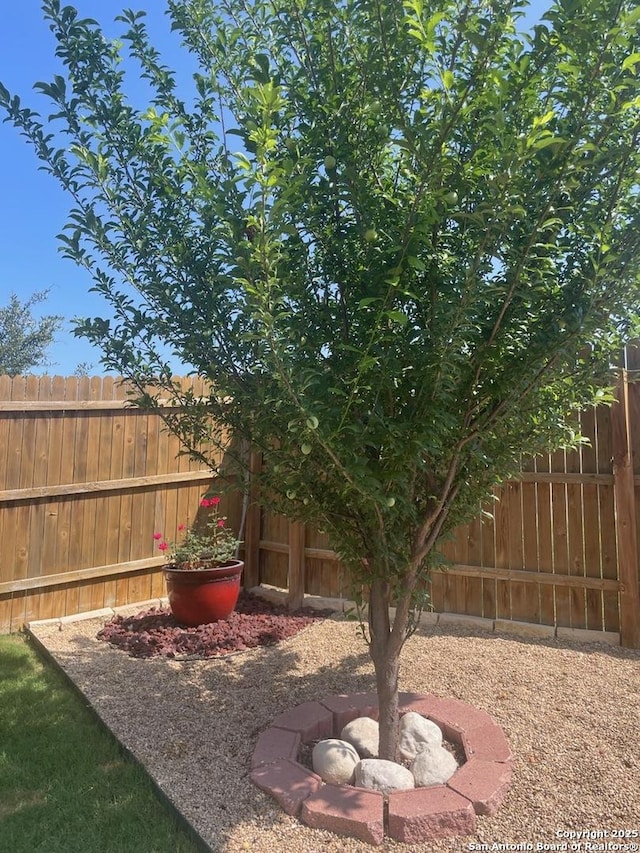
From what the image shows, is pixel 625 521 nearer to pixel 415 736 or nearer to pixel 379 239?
pixel 415 736

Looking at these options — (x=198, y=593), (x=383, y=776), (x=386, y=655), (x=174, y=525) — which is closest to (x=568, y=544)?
(x=386, y=655)

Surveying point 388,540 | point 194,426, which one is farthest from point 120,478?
point 388,540

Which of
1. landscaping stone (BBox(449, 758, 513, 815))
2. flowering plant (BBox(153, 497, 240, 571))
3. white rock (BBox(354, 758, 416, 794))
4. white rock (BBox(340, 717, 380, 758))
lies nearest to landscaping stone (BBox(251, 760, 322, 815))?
white rock (BBox(354, 758, 416, 794))

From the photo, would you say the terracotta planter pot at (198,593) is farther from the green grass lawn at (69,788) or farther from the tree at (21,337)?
the tree at (21,337)

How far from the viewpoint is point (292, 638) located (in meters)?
4.80

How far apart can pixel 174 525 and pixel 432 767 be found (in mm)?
4056

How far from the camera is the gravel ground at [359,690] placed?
227 centimetres

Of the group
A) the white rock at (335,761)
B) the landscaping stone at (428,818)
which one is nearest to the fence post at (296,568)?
the white rock at (335,761)

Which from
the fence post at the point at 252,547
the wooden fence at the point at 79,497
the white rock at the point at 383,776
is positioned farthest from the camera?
the fence post at the point at 252,547

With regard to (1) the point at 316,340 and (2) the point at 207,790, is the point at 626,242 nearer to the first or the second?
(1) the point at 316,340

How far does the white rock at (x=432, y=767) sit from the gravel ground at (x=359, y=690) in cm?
27

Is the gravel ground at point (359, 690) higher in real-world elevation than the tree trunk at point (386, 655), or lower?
lower

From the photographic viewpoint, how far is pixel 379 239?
2.11m

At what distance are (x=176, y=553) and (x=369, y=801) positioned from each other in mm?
3405
